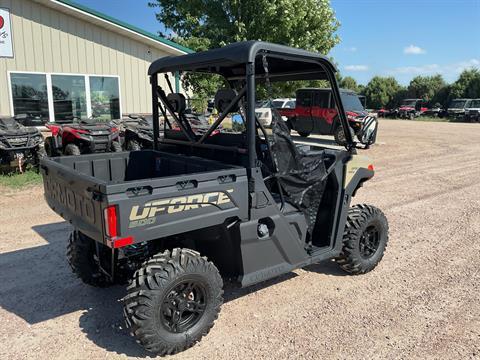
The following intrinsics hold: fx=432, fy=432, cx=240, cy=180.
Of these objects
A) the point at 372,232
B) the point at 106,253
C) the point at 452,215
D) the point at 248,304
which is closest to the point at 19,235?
the point at 106,253

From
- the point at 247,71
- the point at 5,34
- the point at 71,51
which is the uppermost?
the point at 5,34

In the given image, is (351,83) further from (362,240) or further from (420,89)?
(362,240)

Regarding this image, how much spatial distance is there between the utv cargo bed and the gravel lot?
0.90 metres

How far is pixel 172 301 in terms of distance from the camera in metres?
3.12

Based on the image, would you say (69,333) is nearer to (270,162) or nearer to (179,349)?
(179,349)

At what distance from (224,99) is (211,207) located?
1000 mm

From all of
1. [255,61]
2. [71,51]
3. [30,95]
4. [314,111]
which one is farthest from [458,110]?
[255,61]

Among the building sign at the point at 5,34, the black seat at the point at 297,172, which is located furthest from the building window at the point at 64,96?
the black seat at the point at 297,172

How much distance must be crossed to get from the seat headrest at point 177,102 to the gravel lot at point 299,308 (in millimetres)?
1829

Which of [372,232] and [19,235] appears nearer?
[372,232]

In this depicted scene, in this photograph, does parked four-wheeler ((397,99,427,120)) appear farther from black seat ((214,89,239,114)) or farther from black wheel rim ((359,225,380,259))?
black seat ((214,89,239,114))

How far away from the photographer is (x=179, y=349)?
10.3ft

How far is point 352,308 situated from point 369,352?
0.66 metres

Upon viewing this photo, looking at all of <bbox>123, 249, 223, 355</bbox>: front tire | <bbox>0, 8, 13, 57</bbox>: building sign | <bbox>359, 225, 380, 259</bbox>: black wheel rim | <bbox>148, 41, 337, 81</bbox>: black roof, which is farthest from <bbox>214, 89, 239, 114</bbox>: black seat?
<bbox>0, 8, 13, 57</bbox>: building sign
